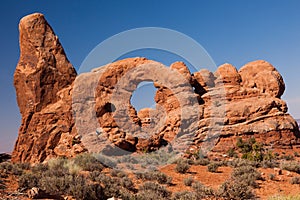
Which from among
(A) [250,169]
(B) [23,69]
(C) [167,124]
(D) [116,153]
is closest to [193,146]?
(C) [167,124]

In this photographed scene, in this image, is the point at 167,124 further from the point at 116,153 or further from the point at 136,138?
the point at 116,153

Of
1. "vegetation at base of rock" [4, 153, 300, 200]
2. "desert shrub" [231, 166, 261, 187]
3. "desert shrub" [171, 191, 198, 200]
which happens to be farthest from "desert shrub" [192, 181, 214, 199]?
"desert shrub" [231, 166, 261, 187]

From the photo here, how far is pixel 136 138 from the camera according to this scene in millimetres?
22594

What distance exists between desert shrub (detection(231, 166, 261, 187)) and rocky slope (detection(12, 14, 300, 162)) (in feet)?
34.1

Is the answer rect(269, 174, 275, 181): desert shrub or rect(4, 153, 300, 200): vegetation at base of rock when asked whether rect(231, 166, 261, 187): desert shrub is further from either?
rect(269, 174, 275, 181): desert shrub

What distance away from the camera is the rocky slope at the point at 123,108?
899 inches

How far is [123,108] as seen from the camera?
78.0 feet

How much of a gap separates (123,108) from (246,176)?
45.6 feet

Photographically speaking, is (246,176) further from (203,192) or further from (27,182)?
(27,182)

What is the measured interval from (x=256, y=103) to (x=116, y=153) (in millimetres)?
16051

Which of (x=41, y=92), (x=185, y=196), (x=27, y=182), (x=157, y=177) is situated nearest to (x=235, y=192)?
(x=185, y=196)

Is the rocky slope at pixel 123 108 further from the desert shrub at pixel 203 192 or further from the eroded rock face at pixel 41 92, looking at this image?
the desert shrub at pixel 203 192

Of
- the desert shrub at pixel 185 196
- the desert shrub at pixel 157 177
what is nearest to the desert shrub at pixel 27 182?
the desert shrub at pixel 185 196

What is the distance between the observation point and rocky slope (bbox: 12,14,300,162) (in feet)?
74.9
